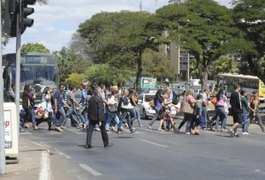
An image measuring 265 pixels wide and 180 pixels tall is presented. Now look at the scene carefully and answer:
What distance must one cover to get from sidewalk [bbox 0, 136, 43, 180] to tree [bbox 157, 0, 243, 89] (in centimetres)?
2990

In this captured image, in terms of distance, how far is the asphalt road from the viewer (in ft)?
38.4

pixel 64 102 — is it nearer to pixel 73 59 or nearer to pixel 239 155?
pixel 239 155

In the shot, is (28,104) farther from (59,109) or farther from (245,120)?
(245,120)

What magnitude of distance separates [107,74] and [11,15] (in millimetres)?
82525

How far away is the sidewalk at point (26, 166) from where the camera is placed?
10.7 m

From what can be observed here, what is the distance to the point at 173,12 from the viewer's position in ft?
171

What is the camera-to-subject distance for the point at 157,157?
577 inches

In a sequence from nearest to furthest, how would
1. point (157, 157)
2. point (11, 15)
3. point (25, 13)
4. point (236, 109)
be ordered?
point (11, 15)
point (25, 13)
point (157, 157)
point (236, 109)

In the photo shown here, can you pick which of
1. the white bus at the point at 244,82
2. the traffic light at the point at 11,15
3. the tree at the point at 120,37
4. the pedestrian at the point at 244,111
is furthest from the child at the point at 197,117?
the white bus at the point at 244,82

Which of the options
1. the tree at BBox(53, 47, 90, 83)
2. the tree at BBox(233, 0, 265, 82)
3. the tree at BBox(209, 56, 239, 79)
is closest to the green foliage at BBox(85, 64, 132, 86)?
the tree at BBox(53, 47, 90, 83)

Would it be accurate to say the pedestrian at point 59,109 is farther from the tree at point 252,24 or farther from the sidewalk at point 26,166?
the tree at point 252,24

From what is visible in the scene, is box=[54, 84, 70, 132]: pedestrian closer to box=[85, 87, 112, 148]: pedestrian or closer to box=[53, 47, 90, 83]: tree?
box=[85, 87, 112, 148]: pedestrian

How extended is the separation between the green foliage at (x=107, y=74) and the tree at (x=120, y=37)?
2.44 metres

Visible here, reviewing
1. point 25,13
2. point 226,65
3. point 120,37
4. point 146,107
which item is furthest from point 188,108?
point 226,65
